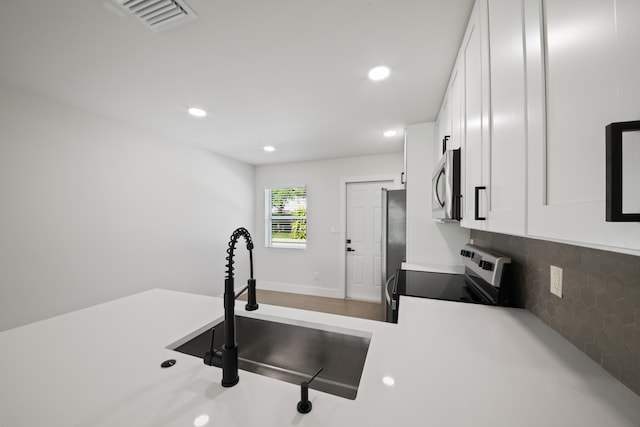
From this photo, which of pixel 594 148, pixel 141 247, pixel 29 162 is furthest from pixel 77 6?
pixel 141 247

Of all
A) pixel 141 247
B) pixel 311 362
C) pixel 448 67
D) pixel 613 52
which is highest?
pixel 448 67

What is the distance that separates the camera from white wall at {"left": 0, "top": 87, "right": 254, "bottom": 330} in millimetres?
1790

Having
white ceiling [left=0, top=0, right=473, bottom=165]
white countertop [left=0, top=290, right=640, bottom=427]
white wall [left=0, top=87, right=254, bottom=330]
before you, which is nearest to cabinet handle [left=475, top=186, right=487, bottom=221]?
white countertop [left=0, top=290, right=640, bottom=427]

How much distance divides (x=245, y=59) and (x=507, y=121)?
147cm

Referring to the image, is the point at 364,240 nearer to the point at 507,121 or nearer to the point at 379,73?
the point at 379,73

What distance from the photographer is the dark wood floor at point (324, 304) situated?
3.42 meters

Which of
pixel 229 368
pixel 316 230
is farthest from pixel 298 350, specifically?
pixel 316 230

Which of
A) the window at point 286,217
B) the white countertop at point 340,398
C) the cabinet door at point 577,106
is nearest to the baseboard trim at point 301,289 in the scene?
the window at point 286,217

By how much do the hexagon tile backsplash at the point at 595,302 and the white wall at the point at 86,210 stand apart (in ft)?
11.1

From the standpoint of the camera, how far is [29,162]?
186cm

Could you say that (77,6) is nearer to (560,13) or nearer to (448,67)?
(560,13)

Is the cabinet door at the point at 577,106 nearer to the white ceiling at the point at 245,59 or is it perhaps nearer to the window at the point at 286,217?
the white ceiling at the point at 245,59

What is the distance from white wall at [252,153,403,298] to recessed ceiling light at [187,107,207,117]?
2133 mm

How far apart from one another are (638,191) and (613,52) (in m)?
0.24
